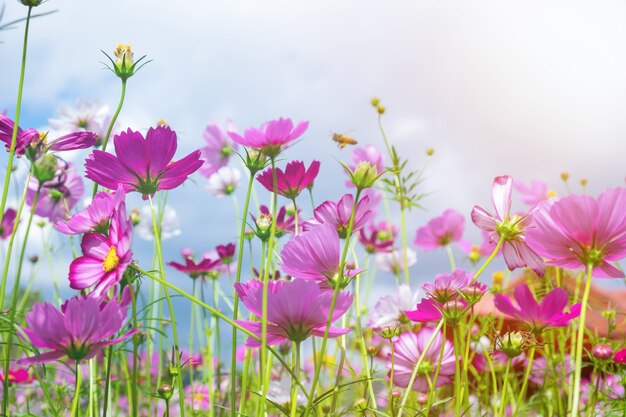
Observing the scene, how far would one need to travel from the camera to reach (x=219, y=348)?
132 centimetres

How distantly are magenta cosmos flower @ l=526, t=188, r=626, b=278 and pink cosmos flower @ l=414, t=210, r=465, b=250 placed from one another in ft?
3.22

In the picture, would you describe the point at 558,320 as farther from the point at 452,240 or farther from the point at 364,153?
the point at 452,240

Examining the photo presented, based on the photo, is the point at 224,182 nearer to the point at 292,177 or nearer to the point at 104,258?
the point at 292,177

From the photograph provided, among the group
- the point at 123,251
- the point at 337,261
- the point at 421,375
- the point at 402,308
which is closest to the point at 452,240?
the point at 402,308

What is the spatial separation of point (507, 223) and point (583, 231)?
116mm

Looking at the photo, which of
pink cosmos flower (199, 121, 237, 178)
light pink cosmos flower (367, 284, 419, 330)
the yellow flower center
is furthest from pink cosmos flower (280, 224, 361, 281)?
pink cosmos flower (199, 121, 237, 178)

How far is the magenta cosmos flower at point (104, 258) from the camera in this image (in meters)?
0.54

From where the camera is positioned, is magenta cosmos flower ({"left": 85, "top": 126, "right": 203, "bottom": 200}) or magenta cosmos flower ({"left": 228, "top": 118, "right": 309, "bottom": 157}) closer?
magenta cosmos flower ({"left": 85, "top": 126, "right": 203, "bottom": 200})

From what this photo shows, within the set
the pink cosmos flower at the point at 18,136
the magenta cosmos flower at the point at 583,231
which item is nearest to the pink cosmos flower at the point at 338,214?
the magenta cosmos flower at the point at 583,231

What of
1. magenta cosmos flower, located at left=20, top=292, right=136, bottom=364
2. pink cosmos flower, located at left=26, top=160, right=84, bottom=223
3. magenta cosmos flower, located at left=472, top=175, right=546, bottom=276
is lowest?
magenta cosmos flower, located at left=20, top=292, right=136, bottom=364

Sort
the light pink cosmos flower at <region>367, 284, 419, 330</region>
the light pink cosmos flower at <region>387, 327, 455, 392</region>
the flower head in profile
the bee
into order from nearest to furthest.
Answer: the light pink cosmos flower at <region>387, 327, 455, 392</region> → the light pink cosmos flower at <region>367, 284, 419, 330</region> → the bee → the flower head in profile

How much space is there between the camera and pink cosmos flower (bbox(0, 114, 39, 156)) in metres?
0.67

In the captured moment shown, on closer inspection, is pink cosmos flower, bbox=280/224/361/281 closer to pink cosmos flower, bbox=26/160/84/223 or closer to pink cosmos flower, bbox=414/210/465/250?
pink cosmos flower, bbox=26/160/84/223

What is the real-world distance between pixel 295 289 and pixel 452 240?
1.11 m
